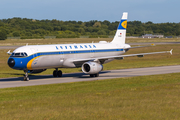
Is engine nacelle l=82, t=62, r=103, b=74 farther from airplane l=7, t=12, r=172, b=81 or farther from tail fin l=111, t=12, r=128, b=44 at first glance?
tail fin l=111, t=12, r=128, b=44

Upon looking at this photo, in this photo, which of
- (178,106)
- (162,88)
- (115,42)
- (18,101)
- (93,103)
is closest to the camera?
(178,106)

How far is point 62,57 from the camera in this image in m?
33.7

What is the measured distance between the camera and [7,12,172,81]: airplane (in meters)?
30.7

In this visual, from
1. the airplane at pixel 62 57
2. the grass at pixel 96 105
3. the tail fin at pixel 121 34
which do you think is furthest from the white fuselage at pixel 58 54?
the grass at pixel 96 105

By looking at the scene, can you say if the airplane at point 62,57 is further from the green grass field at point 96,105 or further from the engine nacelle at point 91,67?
the green grass field at point 96,105

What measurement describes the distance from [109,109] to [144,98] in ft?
13.6

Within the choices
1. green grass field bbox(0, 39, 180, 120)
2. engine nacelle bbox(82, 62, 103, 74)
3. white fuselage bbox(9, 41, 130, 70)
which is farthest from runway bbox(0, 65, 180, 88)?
green grass field bbox(0, 39, 180, 120)

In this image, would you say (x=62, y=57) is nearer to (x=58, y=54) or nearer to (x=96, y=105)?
(x=58, y=54)

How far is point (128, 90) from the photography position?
22.9 metres

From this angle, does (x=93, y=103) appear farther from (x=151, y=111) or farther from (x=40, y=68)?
(x=40, y=68)

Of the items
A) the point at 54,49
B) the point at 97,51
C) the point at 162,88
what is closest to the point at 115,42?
the point at 97,51

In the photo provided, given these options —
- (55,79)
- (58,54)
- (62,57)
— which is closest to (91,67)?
(62,57)

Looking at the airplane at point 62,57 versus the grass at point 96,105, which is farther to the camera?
the airplane at point 62,57

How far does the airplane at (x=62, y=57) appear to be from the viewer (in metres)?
30.7
